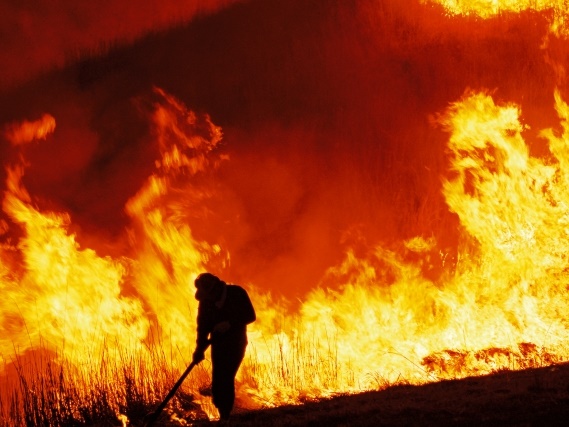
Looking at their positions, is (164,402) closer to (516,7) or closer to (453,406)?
(453,406)

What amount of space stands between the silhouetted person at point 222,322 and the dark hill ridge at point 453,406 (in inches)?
12.6

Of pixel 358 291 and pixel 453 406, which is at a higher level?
pixel 358 291

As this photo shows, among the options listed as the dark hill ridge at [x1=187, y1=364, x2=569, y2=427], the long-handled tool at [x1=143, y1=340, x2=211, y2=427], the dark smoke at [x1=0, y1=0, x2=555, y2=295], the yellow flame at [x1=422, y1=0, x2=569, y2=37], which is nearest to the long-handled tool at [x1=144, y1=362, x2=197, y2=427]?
the long-handled tool at [x1=143, y1=340, x2=211, y2=427]

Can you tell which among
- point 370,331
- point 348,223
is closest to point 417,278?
point 370,331

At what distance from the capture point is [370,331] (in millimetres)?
11492

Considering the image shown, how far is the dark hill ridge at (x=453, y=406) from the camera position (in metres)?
6.73

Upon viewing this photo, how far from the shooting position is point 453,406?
289 inches

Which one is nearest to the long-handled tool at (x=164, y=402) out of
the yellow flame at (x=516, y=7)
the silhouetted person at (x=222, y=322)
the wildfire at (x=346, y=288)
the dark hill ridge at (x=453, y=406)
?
the silhouetted person at (x=222, y=322)

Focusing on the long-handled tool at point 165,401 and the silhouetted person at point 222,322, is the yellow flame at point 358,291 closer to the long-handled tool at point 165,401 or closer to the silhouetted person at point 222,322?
the silhouetted person at point 222,322

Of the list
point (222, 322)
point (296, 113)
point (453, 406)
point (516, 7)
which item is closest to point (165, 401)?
point (222, 322)

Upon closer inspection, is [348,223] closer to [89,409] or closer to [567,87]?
[567,87]

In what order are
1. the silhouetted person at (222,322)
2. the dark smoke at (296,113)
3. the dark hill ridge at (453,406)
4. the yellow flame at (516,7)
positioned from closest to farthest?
the dark hill ridge at (453,406)
the silhouetted person at (222,322)
the dark smoke at (296,113)
the yellow flame at (516,7)

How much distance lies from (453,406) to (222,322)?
7.87 feet

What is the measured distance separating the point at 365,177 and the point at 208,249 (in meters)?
3.88
